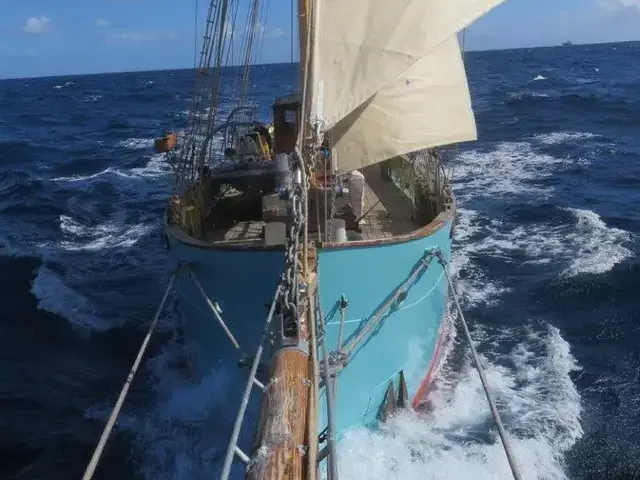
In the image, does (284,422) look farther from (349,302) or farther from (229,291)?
(229,291)

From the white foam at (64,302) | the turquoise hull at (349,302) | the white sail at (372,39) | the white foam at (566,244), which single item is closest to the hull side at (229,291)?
the turquoise hull at (349,302)

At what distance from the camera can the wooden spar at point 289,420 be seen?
4723mm

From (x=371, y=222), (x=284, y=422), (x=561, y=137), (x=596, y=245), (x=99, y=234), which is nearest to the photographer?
(x=284, y=422)

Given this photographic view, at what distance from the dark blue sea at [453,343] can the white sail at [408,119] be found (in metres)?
4.98

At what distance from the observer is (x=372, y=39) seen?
10203 millimetres

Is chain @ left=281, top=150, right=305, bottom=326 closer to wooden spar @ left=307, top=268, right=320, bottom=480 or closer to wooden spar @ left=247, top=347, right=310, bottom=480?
wooden spar @ left=307, top=268, right=320, bottom=480

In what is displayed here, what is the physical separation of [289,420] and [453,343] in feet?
35.4

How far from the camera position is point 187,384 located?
12.8 m

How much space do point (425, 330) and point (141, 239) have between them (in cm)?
1552

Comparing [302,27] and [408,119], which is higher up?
[302,27]

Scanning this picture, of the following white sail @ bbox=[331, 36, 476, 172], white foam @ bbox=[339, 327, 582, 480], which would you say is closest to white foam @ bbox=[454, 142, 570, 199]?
white foam @ bbox=[339, 327, 582, 480]

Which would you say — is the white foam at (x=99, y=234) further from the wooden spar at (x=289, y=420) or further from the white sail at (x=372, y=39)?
the wooden spar at (x=289, y=420)

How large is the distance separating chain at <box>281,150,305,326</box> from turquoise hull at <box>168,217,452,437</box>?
6.04ft

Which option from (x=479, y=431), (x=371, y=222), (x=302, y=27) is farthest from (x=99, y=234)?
(x=479, y=431)
